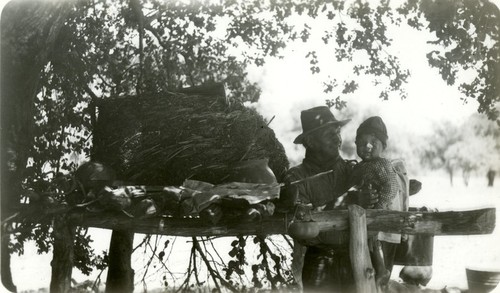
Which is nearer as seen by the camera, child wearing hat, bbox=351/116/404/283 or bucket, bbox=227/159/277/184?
child wearing hat, bbox=351/116/404/283

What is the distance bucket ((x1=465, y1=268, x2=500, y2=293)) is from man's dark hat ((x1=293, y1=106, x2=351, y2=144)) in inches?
85.0

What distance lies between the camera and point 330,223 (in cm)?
491

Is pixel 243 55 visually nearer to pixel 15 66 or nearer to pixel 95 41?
pixel 95 41

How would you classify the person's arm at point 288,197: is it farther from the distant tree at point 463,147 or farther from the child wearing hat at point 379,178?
the distant tree at point 463,147

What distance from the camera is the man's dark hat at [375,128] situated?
542cm

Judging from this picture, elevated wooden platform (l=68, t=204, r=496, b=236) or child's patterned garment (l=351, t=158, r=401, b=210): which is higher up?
child's patterned garment (l=351, t=158, r=401, b=210)

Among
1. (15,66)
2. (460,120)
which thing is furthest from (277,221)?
(15,66)

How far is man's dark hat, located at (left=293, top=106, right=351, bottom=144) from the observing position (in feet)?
18.6

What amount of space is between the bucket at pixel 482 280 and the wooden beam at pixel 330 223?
1363 millimetres

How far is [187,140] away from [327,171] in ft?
4.99

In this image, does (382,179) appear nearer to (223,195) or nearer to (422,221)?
(422,221)

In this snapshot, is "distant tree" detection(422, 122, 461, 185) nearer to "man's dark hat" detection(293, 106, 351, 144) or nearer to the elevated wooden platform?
"man's dark hat" detection(293, 106, 351, 144)

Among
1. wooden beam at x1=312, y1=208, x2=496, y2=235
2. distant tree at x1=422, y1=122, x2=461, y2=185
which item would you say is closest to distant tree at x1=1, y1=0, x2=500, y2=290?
distant tree at x1=422, y1=122, x2=461, y2=185

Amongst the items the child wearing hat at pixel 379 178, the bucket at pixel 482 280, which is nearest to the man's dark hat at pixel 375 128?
the child wearing hat at pixel 379 178
